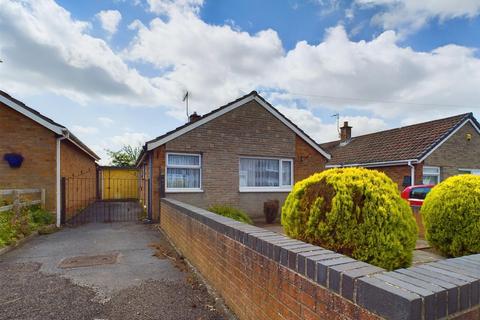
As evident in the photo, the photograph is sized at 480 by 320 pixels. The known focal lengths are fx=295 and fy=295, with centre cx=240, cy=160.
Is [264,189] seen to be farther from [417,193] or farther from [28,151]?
[28,151]

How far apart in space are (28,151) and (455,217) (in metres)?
11.7

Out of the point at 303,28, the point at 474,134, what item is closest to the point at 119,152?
the point at 303,28

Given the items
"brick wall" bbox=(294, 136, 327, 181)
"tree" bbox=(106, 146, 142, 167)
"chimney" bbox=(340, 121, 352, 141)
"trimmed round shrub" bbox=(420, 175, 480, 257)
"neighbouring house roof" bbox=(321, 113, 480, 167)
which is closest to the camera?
"trimmed round shrub" bbox=(420, 175, 480, 257)

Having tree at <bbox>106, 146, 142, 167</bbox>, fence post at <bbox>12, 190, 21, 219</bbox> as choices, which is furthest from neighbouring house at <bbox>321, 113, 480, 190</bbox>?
tree at <bbox>106, 146, 142, 167</bbox>

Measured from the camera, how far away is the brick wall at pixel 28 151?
9531mm

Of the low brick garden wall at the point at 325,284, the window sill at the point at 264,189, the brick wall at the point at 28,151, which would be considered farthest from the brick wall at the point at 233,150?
the low brick garden wall at the point at 325,284

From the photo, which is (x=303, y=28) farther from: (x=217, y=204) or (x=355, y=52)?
(x=217, y=204)

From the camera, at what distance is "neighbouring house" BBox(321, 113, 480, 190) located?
48.7ft

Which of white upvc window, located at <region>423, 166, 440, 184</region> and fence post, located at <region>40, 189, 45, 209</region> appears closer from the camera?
fence post, located at <region>40, 189, 45, 209</region>

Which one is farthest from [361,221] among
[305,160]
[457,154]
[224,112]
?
[457,154]

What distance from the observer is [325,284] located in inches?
72.4

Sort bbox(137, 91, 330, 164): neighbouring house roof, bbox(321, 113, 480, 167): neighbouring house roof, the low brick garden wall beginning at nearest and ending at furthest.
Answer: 1. the low brick garden wall
2. bbox(137, 91, 330, 164): neighbouring house roof
3. bbox(321, 113, 480, 167): neighbouring house roof

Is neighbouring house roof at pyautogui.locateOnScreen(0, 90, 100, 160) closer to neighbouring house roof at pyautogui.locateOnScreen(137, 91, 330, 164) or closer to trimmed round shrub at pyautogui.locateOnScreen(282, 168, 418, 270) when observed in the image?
neighbouring house roof at pyautogui.locateOnScreen(137, 91, 330, 164)

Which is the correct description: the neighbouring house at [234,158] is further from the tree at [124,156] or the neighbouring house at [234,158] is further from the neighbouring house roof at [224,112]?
the tree at [124,156]
